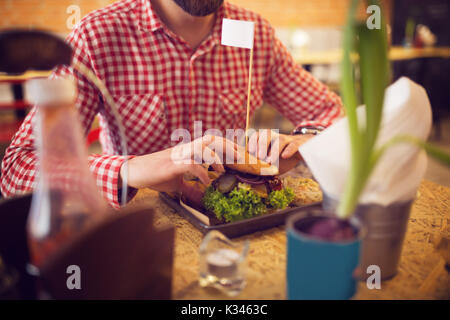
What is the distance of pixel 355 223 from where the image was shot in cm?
52

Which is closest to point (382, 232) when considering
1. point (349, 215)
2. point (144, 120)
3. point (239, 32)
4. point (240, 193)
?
point (349, 215)

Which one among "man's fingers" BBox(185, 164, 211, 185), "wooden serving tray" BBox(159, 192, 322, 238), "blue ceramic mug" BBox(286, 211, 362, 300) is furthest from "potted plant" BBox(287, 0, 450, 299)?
"man's fingers" BBox(185, 164, 211, 185)

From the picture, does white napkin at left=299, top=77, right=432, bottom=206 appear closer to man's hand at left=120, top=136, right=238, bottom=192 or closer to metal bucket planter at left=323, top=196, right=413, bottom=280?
metal bucket planter at left=323, top=196, right=413, bottom=280

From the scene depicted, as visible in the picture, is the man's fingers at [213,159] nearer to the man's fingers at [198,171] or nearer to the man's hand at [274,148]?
the man's fingers at [198,171]

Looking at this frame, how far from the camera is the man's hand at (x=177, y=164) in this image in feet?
2.91

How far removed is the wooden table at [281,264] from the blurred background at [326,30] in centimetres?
370

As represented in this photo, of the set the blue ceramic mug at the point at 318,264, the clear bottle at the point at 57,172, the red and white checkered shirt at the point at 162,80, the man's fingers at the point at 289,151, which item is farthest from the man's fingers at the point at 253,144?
the clear bottle at the point at 57,172

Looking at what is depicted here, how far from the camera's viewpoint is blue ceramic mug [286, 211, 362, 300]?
0.49 m

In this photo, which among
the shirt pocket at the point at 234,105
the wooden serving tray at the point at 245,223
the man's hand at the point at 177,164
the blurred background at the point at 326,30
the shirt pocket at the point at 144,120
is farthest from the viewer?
the blurred background at the point at 326,30

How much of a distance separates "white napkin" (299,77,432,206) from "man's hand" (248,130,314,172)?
470 mm
